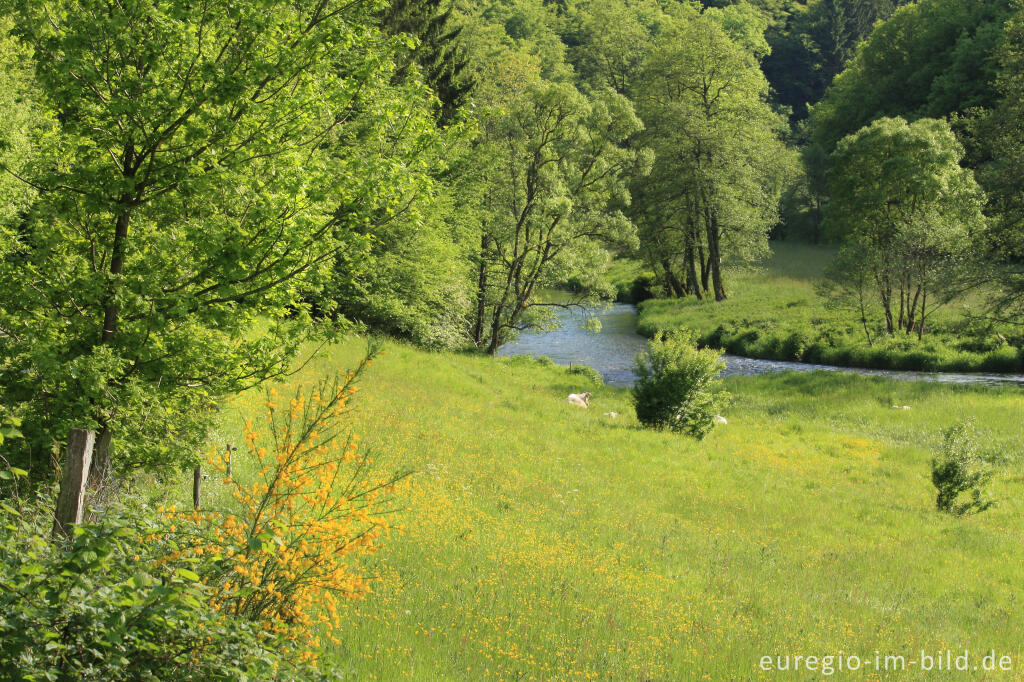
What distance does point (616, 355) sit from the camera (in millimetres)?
38312

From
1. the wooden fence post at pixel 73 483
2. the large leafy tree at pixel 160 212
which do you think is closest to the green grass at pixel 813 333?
the large leafy tree at pixel 160 212

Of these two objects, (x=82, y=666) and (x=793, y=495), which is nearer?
(x=82, y=666)

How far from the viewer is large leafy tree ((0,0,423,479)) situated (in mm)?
6277

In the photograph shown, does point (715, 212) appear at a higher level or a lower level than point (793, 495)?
higher

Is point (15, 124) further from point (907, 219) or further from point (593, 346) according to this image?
point (907, 219)

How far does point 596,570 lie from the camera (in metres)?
9.51

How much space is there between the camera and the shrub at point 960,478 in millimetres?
15641

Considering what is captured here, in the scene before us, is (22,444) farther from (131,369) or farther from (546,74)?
(546,74)

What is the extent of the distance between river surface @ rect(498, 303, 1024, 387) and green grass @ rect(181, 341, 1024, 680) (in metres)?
7.58

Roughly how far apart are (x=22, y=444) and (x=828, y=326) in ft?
127

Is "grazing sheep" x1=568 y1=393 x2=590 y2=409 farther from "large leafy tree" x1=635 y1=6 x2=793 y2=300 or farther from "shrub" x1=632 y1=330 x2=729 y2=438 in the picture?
"large leafy tree" x1=635 y1=6 x2=793 y2=300

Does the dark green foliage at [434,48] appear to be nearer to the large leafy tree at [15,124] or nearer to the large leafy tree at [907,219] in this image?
the large leafy tree at [15,124]

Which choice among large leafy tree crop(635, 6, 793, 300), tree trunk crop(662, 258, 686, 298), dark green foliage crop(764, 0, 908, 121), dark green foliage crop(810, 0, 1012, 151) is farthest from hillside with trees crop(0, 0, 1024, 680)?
dark green foliage crop(764, 0, 908, 121)

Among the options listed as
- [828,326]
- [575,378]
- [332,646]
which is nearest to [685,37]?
[828,326]
